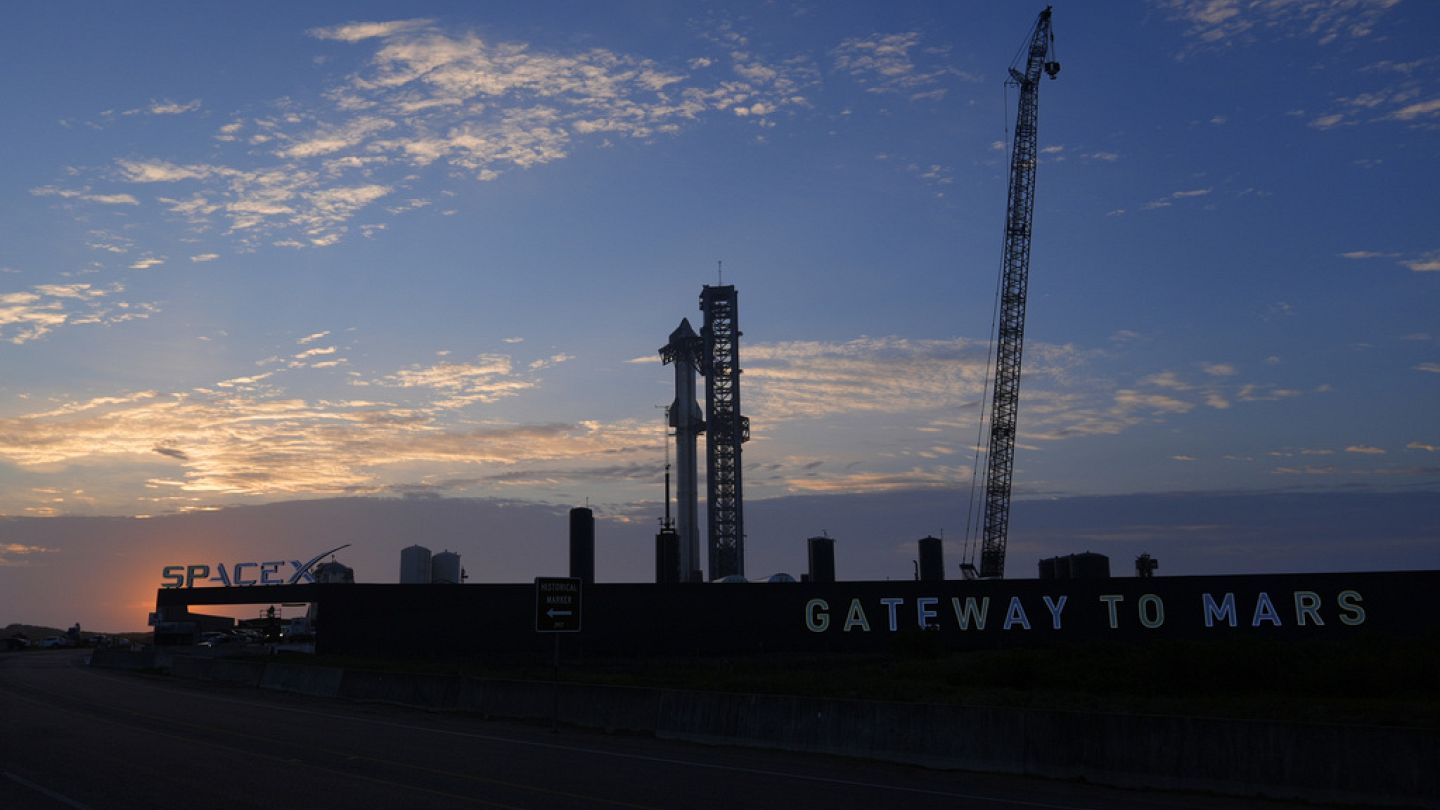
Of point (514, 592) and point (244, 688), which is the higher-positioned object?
point (514, 592)

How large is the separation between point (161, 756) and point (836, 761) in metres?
13.9

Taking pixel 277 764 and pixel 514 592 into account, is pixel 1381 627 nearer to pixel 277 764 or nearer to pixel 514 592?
pixel 514 592

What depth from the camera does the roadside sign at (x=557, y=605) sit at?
101ft

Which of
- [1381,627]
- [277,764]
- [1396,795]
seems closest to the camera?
[1396,795]

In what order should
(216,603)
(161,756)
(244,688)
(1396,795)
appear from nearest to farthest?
(1396,795) → (161,756) → (244,688) → (216,603)

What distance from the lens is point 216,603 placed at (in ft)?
244

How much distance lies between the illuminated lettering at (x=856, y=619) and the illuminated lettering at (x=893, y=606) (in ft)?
4.11

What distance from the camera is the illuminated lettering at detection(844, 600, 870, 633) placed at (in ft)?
196

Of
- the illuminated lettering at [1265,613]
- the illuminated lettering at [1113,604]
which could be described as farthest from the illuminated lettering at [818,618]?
the illuminated lettering at [1265,613]

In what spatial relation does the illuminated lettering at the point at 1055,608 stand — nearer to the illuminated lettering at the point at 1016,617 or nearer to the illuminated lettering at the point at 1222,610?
the illuminated lettering at the point at 1016,617

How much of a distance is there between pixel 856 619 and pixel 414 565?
5175cm

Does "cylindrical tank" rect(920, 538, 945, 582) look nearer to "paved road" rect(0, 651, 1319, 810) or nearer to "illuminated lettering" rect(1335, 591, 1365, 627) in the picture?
"illuminated lettering" rect(1335, 591, 1365, 627)

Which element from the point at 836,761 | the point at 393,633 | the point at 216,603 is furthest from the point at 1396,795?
the point at 216,603

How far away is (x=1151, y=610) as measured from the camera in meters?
58.8
